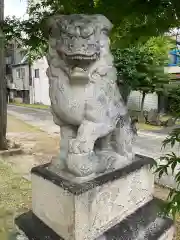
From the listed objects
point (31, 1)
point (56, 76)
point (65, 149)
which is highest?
point (31, 1)

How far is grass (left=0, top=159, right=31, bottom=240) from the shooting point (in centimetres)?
269

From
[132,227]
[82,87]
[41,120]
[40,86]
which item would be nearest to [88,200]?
[132,227]

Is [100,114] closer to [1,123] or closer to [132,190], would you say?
[132,190]

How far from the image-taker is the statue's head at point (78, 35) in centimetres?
147

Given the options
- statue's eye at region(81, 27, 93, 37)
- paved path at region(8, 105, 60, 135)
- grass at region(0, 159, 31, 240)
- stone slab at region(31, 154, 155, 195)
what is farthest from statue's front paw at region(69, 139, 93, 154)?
paved path at region(8, 105, 60, 135)

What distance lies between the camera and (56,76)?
163cm

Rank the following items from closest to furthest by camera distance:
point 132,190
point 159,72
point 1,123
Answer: point 132,190
point 1,123
point 159,72

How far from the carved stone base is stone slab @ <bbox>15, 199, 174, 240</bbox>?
38mm

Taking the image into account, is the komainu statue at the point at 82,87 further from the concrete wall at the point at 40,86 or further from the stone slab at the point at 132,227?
the concrete wall at the point at 40,86

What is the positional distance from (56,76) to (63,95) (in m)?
0.14

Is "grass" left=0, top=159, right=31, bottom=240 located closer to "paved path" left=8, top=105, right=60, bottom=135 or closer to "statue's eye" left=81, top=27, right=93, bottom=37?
"statue's eye" left=81, top=27, right=93, bottom=37

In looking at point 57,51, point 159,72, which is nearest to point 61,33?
point 57,51

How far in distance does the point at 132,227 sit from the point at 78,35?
139cm

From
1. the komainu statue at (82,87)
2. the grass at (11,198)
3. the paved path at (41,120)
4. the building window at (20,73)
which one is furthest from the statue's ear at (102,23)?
the building window at (20,73)
